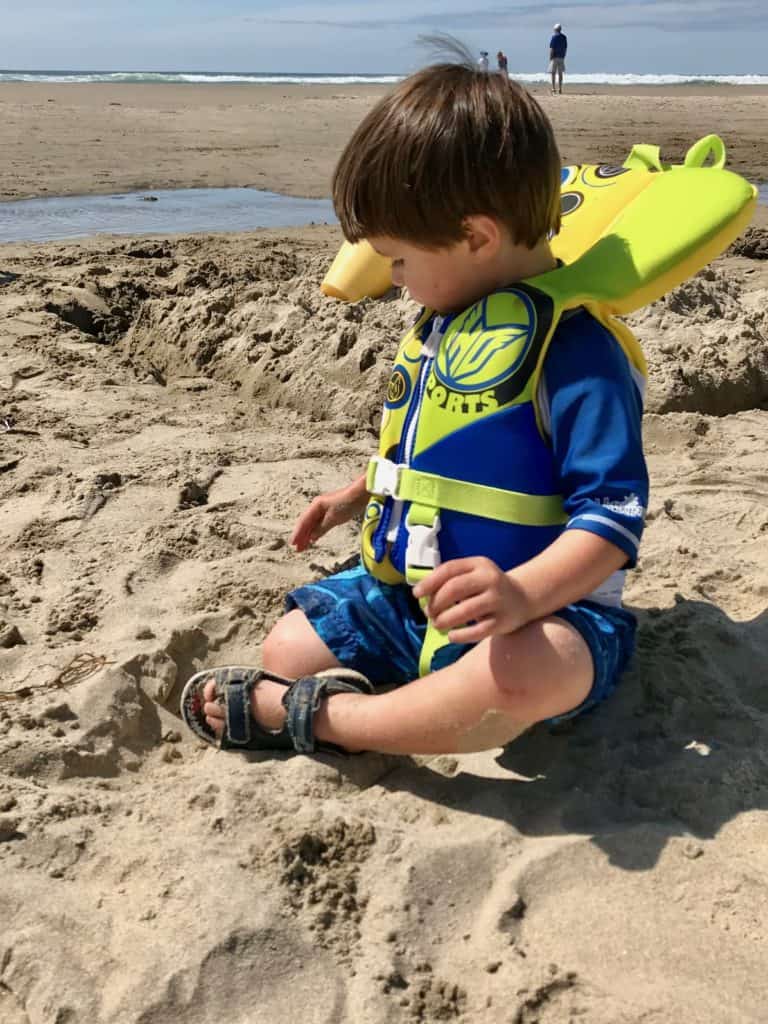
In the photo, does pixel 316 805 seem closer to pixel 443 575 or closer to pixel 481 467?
pixel 443 575

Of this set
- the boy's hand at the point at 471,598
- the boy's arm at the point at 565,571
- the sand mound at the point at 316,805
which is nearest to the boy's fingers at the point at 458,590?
the boy's hand at the point at 471,598

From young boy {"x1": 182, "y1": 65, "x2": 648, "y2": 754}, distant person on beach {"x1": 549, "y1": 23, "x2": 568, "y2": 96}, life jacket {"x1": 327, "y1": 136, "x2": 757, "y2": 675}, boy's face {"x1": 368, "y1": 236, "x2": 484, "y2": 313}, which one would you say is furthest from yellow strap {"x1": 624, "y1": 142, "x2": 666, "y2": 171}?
distant person on beach {"x1": 549, "y1": 23, "x2": 568, "y2": 96}

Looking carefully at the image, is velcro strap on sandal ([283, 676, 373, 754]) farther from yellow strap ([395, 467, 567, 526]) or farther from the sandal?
yellow strap ([395, 467, 567, 526])

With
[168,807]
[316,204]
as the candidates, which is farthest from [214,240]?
[168,807]

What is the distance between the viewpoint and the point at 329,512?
8.47ft

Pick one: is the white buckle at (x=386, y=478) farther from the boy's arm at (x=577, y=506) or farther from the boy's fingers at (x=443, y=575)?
the boy's fingers at (x=443, y=575)

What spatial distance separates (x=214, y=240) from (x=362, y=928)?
6.43m

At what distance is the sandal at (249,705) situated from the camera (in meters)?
2.15

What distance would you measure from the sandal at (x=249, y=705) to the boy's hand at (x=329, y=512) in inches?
16.5

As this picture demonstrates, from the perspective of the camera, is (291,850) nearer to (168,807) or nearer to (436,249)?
(168,807)

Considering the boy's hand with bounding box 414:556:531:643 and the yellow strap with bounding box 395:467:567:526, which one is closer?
the boy's hand with bounding box 414:556:531:643

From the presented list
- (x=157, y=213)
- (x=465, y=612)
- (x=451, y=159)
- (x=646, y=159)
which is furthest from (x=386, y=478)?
(x=157, y=213)

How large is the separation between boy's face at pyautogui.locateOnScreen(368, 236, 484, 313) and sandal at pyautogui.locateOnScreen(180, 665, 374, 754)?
2.88ft

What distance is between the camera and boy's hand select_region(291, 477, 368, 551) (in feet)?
8.40
